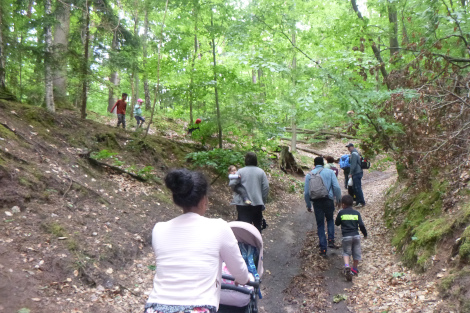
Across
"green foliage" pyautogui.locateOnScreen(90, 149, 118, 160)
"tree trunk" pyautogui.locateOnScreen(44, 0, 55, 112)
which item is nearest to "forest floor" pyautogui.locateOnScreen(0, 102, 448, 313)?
"green foliage" pyautogui.locateOnScreen(90, 149, 118, 160)

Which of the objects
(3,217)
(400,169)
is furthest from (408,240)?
(3,217)

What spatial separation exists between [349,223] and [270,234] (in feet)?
10.5

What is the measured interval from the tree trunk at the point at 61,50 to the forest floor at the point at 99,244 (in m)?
1.67

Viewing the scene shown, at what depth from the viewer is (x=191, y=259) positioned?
2.12 m

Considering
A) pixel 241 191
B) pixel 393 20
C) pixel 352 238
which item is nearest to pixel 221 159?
pixel 241 191

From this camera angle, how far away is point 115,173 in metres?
8.44

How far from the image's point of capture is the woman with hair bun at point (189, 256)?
206 cm

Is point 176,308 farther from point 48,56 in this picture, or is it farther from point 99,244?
point 48,56

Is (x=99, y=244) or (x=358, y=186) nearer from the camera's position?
(x=99, y=244)

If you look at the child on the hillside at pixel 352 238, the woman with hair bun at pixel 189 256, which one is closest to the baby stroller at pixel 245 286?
the woman with hair bun at pixel 189 256

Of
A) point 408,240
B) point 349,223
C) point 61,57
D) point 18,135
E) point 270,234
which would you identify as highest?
point 61,57

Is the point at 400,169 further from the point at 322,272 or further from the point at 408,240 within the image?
the point at 322,272

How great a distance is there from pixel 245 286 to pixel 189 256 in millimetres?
1089

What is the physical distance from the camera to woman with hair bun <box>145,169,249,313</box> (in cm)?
206
